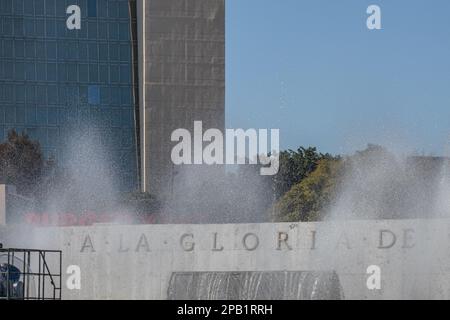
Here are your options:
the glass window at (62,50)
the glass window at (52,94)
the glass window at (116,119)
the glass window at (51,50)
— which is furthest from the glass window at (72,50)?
the glass window at (116,119)

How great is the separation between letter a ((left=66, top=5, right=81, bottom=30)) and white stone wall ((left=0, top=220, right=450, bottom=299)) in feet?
265

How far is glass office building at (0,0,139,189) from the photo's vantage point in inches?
4756

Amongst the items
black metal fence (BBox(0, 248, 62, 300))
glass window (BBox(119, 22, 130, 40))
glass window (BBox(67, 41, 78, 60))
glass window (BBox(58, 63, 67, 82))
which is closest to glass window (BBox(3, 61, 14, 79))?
glass window (BBox(58, 63, 67, 82))

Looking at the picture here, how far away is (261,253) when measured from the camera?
34562 millimetres

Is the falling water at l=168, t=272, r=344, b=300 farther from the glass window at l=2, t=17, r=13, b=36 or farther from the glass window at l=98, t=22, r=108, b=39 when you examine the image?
the glass window at l=98, t=22, r=108, b=39

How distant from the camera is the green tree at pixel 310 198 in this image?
68.2 metres

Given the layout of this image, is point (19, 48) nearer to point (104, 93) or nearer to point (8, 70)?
point (8, 70)

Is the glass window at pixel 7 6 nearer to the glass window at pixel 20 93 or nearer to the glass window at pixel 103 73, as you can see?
the glass window at pixel 20 93

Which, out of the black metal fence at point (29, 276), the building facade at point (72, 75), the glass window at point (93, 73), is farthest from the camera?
the glass window at point (93, 73)

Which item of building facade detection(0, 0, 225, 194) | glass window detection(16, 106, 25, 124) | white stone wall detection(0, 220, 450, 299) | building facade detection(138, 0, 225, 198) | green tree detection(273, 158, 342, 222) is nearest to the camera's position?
white stone wall detection(0, 220, 450, 299)

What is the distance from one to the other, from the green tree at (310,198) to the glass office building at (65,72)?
45.1 meters

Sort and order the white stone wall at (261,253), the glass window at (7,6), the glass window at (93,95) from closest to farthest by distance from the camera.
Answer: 1. the white stone wall at (261,253)
2. the glass window at (7,6)
3. the glass window at (93,95)

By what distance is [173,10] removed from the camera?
111m

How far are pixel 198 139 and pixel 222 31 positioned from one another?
8.08m
